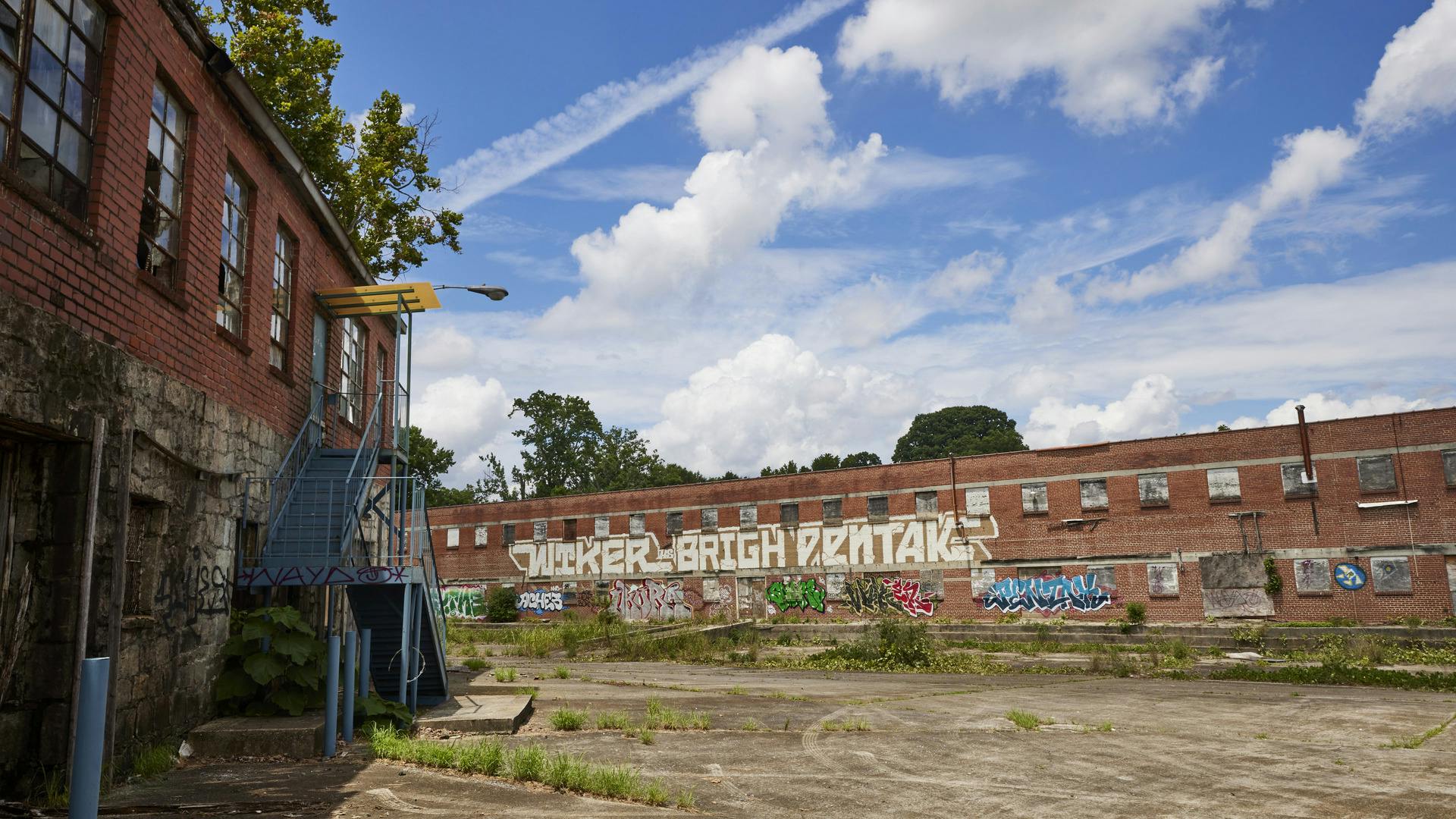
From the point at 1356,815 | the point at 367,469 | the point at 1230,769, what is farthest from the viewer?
the point at 367,469

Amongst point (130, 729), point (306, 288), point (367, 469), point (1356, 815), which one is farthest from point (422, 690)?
point (1356, 815)

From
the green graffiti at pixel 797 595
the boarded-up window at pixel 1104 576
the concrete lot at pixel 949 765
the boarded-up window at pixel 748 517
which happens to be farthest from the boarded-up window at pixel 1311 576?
the boarded-up window at pixel 748 517

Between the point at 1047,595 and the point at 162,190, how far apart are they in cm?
3036

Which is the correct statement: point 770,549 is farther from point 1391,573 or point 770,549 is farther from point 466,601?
point 1391,573

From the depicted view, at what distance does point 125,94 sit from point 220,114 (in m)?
2.25

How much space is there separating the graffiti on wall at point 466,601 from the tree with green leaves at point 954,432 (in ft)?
157

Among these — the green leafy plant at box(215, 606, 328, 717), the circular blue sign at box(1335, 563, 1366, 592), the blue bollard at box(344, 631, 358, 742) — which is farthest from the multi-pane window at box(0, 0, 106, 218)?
the circular blue sign at box(1335, 563, 1366, 592)

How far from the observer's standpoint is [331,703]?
8.97 metres

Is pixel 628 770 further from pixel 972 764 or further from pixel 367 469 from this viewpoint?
pixel 367 469

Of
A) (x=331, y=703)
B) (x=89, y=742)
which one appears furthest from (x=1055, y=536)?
(x=89, y=742)

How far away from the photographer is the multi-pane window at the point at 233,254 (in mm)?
10250

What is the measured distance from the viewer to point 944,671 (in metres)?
21.5

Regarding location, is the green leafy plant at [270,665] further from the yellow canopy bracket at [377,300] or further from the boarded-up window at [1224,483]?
the boarded-up window at [1224,483]

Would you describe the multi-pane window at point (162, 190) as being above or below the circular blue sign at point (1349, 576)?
above
